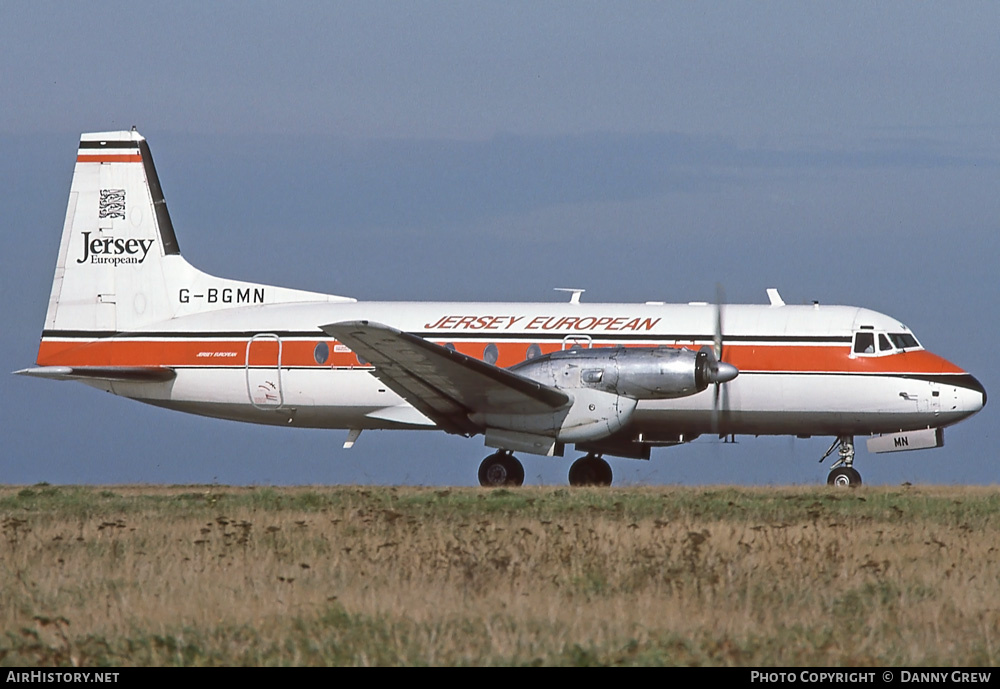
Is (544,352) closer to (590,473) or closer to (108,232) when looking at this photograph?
(590,473)

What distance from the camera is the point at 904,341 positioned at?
78.6 feet

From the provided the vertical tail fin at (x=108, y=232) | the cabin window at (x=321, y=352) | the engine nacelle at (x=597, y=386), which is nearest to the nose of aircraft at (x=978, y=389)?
the engine nacelle at (x=597, y=386)

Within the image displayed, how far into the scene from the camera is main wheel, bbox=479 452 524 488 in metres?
24.5

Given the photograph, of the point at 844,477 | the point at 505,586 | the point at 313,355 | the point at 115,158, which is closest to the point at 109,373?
the point at 313,355

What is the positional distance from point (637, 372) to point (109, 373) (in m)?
10.5

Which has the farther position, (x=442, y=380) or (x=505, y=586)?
(x=442, y=380)

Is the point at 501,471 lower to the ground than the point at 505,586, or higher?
higher

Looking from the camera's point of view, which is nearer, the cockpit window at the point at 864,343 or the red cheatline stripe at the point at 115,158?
the cockpit window at the point at 864,343

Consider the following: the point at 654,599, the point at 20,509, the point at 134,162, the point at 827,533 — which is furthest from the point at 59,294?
the point at 654,599

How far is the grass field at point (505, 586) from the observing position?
8.94 metres

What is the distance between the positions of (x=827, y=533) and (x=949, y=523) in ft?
8.43

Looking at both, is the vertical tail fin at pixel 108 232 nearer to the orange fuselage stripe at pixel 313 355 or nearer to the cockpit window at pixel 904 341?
the orange fuselage stripe at pixel 313 355

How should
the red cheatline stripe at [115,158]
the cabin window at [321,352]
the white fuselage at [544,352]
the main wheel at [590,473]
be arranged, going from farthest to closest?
the red cheatline stripe at [115,158], the main wheel at [590,473], the cabin window at [321,352], the white fuselage at [544,352]

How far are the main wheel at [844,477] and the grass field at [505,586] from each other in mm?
5130
